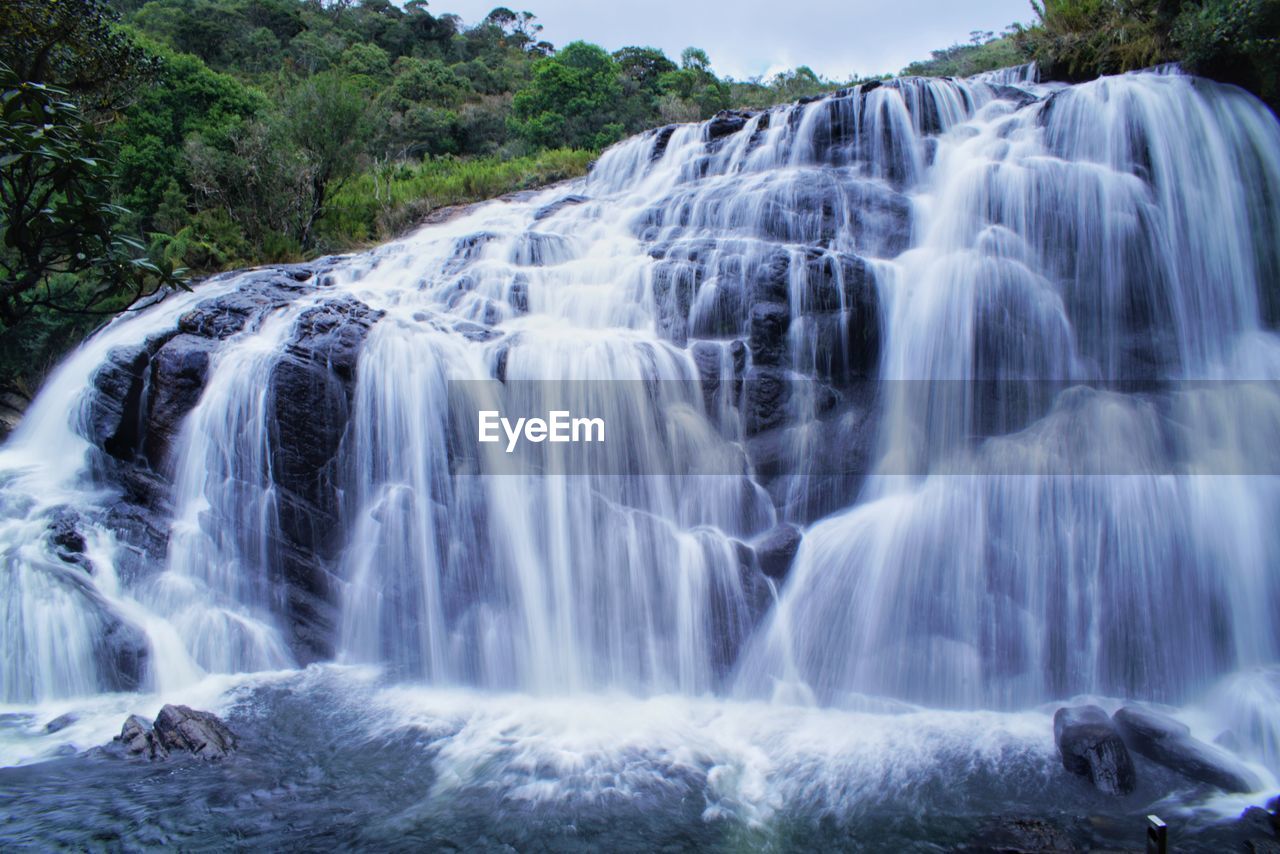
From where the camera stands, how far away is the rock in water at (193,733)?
20.7 ft

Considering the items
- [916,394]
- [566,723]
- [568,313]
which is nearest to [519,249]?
[568,313]

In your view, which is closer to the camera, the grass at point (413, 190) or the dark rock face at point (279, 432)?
the dark rock face at point (279, 432)

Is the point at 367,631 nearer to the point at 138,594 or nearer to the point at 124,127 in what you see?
the point at 138,594

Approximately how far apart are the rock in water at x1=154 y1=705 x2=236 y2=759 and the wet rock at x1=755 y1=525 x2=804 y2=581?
5320 mm

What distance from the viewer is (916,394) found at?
28.7ft

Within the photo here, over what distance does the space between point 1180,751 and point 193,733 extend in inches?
329

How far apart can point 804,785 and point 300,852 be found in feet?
12.7

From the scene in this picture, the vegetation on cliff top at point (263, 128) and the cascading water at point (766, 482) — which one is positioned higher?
the vegetation on cliff top at point (263, 128)

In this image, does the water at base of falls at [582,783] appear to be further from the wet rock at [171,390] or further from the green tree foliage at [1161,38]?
the green tree foliage at [1161,38]

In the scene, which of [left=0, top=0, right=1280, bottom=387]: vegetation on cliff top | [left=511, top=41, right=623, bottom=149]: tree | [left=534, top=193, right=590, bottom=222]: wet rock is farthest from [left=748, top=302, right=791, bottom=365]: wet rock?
[left=511, top=41, right=623, bottom=149]: tree

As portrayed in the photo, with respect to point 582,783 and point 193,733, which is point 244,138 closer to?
point 193,733

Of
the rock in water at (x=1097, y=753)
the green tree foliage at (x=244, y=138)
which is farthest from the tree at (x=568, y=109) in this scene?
the rock in water at (x=1097, y=753)

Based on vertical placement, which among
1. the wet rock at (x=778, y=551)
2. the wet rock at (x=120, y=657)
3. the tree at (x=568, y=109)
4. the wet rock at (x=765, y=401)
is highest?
the tree at (x=568, y=109)

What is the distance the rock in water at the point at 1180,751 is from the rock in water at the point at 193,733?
7.87 meters
